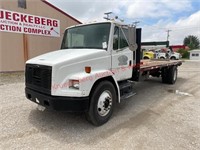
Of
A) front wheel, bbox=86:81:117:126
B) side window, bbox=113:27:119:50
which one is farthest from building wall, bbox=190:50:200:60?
front wheel, bbox=86:81:117:126

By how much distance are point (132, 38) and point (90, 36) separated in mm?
1279

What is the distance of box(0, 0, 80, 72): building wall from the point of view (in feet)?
37.0

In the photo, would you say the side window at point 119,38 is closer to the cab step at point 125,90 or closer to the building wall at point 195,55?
the cab step at point 125,90

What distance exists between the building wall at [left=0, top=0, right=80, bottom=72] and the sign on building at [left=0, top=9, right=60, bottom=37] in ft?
0.81

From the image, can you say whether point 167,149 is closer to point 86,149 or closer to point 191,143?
point 191,143

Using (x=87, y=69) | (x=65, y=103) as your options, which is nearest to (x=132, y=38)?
(x=87, y=69)

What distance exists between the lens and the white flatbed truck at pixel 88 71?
3.55 meters

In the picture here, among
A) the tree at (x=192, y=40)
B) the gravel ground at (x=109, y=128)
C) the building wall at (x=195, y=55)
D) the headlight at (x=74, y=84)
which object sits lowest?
the gravel ground at (x=109, y=128)

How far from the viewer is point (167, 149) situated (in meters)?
3.26

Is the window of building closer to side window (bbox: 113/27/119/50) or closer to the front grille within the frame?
the front grille

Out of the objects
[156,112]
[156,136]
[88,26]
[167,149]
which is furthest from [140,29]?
[167,149]

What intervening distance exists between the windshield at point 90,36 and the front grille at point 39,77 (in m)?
1.28

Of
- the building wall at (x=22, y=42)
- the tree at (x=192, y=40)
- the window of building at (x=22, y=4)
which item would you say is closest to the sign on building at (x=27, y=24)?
the building wall at (x=22, y=42)

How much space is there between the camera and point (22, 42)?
1205cm
